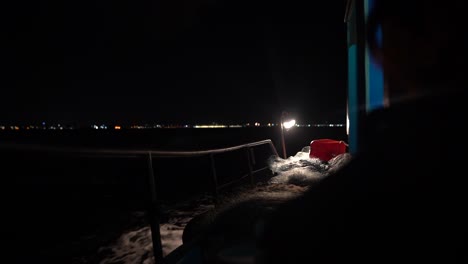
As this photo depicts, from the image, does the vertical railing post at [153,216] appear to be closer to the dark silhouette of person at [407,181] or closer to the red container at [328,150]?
the dark silhouette of person at [407,181]

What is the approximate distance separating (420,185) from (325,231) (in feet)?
0.92

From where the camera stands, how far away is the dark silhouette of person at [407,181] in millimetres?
676

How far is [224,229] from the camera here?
231 centimetres

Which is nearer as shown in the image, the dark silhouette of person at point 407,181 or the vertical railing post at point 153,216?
the dark silhouette of person at point 407,181

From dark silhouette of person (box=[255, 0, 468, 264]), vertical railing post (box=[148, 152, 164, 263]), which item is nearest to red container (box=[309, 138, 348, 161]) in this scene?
vertical railing post (box=[148, 152, 164, 263])

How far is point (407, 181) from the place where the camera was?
2.44 ft

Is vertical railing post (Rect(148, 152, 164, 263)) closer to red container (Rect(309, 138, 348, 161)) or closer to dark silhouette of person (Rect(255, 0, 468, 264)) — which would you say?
dark silhouette of person (Rect(255, 0, 468, 264))

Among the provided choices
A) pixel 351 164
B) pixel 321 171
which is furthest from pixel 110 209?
pixel 351 164

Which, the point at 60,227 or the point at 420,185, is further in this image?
the point at 60,227

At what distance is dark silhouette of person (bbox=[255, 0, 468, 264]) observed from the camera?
26.6 inches

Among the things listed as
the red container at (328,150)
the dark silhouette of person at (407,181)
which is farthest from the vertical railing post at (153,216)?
the red container at (328,150)

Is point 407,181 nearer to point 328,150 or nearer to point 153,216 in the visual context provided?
point 153,216

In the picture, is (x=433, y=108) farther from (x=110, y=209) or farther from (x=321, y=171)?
(x=110, y=209)

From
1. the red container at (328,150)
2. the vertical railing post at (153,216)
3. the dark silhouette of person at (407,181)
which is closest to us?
the dark silhouette of person at (407,181)
